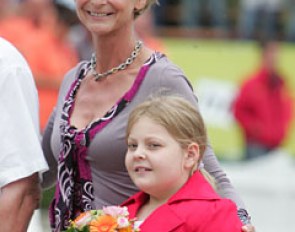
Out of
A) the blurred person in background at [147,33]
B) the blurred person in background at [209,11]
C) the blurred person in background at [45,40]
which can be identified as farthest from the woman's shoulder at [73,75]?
the blurred person in background at [209,11]

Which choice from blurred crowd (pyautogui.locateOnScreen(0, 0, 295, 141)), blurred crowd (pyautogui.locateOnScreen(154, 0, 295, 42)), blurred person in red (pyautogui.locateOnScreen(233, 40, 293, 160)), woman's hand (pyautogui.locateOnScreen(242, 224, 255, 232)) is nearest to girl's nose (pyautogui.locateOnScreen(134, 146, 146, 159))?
woman's hand (pyautogui.locateOnScreen(242, 224, 255, 232))

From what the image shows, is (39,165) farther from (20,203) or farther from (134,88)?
(134,88)

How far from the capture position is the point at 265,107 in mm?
11281

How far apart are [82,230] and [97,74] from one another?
32.3 inches

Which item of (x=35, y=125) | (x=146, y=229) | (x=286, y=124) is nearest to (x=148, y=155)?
(x=146, y=229)

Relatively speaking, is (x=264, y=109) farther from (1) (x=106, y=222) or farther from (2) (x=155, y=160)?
(1) (x=106, y=222)

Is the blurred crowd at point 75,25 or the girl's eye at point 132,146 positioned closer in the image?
the girl's eye at point 132,146

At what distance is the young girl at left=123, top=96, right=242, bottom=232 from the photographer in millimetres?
4062

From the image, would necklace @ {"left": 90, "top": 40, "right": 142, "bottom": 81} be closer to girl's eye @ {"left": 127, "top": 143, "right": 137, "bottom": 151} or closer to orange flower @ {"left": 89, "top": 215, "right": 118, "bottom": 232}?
girl's eye @ {"left": 127, "top": 143, "right": 137, "bottom": 151}

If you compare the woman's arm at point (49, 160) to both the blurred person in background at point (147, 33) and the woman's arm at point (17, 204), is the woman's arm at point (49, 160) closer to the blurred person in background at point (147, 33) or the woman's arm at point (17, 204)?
the woman's arm at point (17, 204)

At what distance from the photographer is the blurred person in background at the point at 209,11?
12.3 metres

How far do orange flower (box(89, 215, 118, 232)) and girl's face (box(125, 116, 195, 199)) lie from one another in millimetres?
196

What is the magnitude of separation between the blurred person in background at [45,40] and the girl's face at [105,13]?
4243 mm

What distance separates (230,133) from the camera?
11.7 meters
